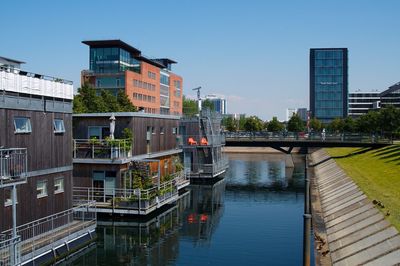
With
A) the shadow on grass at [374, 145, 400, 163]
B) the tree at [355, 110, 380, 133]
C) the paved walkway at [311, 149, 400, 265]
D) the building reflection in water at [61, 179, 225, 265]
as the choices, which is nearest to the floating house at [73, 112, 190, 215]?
the building reflection in water at [61, 179, 225, 265]

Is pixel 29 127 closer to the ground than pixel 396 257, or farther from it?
farther from it

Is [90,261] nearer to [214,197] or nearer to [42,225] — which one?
[42,225]

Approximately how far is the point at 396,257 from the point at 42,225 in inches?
698

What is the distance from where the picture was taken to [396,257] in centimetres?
2012

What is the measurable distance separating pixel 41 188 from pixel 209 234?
13.1m

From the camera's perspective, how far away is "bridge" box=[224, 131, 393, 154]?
Result: 7238cm

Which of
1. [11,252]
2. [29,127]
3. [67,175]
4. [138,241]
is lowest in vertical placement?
[138,241]

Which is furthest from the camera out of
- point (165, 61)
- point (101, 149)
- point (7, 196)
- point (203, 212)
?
point (165, 61)

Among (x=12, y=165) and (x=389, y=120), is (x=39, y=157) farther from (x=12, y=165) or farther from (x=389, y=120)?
(x=389, y=120)

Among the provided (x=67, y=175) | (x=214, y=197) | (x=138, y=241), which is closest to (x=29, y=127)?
(x=67, y=175)

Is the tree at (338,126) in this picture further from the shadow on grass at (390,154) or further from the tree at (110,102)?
the tree at (110,102)

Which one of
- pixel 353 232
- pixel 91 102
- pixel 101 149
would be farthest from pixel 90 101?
pixel 353 232

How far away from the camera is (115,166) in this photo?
1449 inches

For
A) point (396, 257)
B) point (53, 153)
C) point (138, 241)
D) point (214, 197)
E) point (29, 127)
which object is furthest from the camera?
point (214, 197)
